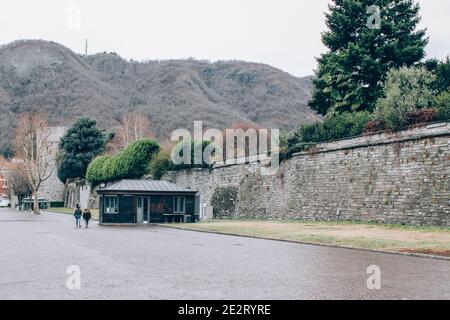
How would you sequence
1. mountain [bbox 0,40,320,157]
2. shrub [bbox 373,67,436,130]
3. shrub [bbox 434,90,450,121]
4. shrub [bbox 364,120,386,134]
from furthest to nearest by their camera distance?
mountain [bbox 0,40,320,157]
shrub [bbox 364,120,386,134]
shrub [bbox 373,67,436,130]
shrub [bbox 434,90,450,121]

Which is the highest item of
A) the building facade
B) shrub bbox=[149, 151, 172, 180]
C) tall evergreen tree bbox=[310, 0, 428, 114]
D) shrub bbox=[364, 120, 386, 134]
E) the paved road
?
tall evergreen tree bbox=[310, 0, 428, 114]

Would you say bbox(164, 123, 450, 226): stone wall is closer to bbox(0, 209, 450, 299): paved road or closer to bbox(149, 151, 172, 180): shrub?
bbox(149, 151, 172, 180): shrub

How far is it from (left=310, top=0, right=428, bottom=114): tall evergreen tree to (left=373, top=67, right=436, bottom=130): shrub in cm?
334

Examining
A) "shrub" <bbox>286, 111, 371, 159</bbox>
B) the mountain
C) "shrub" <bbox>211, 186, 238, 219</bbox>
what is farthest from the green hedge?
the mountain

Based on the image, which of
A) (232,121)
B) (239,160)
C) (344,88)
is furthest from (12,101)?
(344,88)

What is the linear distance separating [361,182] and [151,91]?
89414 mm

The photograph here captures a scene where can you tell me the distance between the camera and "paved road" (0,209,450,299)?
10.7 m

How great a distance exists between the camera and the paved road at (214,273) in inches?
420

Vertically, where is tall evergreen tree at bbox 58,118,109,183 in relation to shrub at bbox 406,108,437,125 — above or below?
above

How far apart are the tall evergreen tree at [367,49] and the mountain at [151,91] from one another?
57660mm

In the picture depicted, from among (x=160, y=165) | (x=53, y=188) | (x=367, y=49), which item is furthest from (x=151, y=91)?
(x=367, y=49)

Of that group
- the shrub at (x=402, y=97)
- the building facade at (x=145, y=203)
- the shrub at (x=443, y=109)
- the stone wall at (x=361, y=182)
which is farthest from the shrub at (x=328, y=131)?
the building facade at (x=145, y=203)

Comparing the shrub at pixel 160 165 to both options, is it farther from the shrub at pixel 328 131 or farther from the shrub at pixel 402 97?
the shrub at pixel 402 97

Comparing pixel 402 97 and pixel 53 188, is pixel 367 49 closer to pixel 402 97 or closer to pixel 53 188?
pixel 402 97
